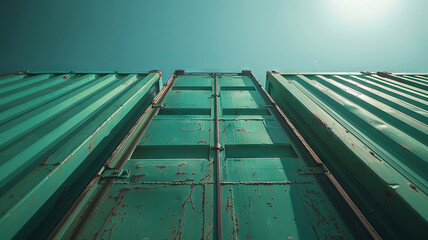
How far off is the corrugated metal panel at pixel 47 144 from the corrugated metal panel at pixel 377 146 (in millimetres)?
2795

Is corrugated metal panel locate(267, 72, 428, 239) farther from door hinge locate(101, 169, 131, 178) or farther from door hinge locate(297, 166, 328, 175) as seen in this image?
door hinge locate(101, 169, 131, 178)

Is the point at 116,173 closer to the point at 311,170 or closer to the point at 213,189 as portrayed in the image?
the point at 213,189

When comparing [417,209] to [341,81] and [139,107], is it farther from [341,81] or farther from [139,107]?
[139,107]

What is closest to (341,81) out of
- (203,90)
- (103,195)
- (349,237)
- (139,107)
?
(203,90)

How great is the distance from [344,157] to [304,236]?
102 centimetres

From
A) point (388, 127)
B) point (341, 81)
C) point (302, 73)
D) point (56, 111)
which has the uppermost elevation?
point (302, 73)

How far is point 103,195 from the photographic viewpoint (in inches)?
60.3

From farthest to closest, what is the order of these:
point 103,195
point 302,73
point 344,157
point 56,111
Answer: point 302,73 < point 56,111 < point 344,157 < point 103,195

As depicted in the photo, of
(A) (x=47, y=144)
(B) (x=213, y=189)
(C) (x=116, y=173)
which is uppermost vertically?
(A) (x=47, y=144)

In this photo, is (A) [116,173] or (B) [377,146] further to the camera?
(B) [377,146]

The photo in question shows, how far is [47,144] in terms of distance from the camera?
1860 mm

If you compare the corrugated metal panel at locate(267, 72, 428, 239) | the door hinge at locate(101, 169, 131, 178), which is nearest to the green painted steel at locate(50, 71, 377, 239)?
the door hinge at locate(101, 169, 131, 178)

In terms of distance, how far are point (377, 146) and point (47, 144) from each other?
3667 millimetres

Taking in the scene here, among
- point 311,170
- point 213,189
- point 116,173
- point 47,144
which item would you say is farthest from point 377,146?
point 47,144
